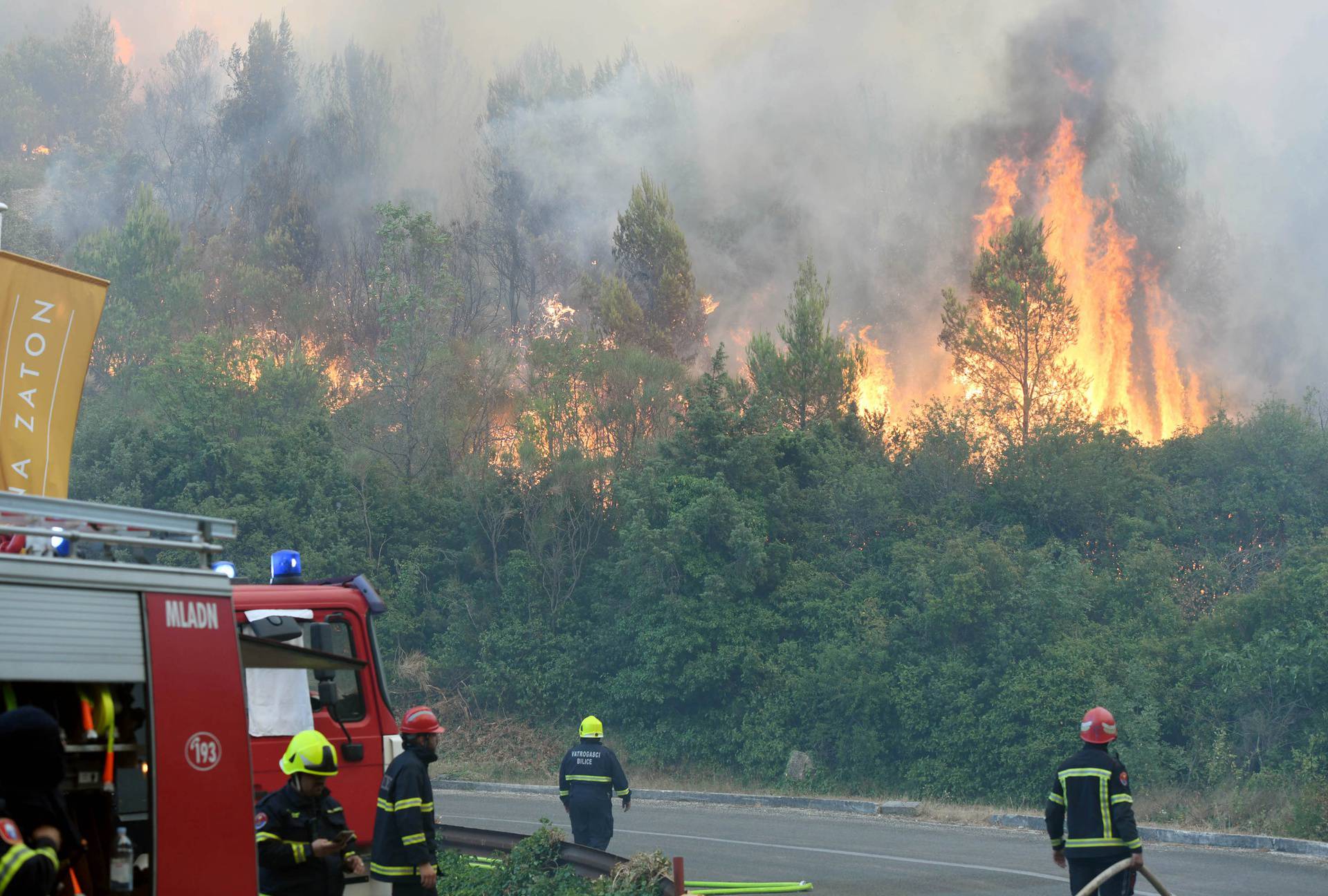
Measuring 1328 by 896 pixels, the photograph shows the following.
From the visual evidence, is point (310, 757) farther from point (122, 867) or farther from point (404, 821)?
point (122, 867)

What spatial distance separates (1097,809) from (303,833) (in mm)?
5249

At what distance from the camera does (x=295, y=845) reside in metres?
7.03

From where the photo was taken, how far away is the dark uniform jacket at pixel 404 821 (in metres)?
7.86

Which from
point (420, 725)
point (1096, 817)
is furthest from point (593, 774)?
point (1096, 817)

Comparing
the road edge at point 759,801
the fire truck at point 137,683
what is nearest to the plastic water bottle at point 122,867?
the fire truck at point 137,683

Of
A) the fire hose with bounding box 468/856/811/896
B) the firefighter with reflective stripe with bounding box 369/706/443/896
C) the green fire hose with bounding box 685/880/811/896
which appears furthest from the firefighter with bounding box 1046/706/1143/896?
the firefighter with reflective stripe with bounding box 369/706/443/896

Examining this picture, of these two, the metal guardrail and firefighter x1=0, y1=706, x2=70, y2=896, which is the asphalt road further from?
firefighter x1=0, y1=706, x2=70, y2=896

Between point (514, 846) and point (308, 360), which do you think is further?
point (308, 360)

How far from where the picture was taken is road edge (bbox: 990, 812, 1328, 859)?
16422mm

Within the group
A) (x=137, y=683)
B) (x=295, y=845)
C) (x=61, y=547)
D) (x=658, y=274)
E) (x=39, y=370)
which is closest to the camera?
(x=137, y=683)

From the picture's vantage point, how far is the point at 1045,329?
38094 mm

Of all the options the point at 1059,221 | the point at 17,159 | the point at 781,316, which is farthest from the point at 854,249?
the point at 17,159

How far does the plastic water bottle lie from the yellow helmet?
206cm

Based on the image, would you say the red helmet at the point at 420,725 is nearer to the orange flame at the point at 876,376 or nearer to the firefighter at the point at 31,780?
the firefighter at the point at 31,780
